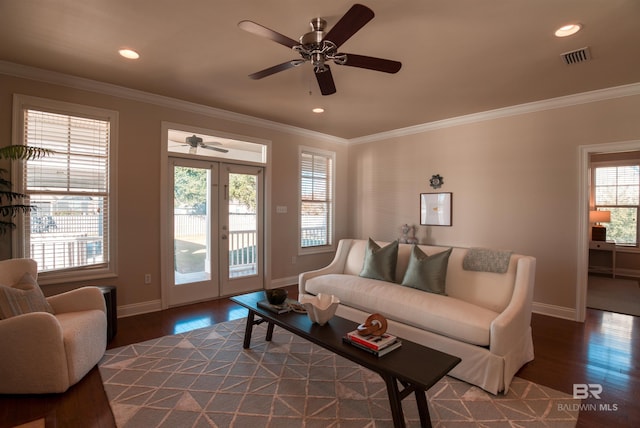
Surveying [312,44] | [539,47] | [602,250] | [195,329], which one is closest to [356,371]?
[195,329]

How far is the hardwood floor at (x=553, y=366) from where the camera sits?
2.01 m

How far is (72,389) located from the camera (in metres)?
2.29

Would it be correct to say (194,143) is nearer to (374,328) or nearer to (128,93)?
(128,93)

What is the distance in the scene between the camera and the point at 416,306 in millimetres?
2777

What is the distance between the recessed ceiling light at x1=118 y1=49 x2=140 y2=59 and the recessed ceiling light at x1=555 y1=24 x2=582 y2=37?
3527mm

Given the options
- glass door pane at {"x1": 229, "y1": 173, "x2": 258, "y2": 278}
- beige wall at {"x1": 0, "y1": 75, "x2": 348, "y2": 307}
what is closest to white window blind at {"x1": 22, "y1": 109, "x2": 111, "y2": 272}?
beige wall at {"x1": 0, "y1": 75, "x2": 348, "y2": 307}

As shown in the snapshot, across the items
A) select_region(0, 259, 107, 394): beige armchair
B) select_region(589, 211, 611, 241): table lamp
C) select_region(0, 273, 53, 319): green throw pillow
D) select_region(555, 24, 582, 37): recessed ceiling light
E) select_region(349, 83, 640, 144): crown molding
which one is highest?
select_region(555, 24, 582, 37): recessed ceiling light

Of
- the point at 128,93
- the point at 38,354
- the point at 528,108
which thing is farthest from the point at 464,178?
the point at 38,354

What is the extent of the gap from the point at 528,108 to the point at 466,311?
306cm

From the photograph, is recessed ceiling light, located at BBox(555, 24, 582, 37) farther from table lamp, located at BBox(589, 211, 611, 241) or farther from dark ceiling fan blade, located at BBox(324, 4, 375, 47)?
table lamp, located at BBox(589, 211, 611, 241)

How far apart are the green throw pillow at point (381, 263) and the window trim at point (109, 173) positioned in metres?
2.98

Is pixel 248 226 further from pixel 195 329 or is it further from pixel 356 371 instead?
pixel 356 371

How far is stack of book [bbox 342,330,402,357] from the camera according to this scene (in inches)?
74.2

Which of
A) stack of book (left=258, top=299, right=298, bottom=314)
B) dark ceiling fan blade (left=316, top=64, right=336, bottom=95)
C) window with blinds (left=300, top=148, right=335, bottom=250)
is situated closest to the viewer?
dark ceiling fan blade (left=316, top=64, right=336, bottom=95)
